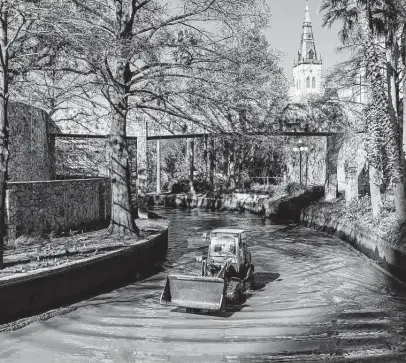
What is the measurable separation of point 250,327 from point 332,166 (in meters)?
27.8

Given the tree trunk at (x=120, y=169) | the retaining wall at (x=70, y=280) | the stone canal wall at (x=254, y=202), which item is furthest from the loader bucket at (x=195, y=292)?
the stone canal wall at (x=254, y=202)

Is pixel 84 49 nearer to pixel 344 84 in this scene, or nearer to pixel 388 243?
pixel 388 243

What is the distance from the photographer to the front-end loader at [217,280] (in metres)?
11.8

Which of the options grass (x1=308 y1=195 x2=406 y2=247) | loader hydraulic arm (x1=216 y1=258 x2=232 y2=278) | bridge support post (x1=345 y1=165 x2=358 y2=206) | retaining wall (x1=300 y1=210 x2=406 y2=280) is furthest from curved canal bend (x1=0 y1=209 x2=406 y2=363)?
bridge support post (x1=345 y1=165 x2=358 y2=206)

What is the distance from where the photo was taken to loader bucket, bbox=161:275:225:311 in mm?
11734

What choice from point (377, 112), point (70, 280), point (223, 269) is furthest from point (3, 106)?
point (377, 112)

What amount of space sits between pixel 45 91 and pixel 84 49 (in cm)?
719

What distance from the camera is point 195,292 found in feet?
39.2

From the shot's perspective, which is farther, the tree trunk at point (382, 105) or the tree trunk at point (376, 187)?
the tree trunk at point (376, 187)

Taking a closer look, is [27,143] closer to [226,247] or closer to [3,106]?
[3,106]

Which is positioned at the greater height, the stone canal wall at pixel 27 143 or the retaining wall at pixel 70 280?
the stone canal wall at pixel 27 143

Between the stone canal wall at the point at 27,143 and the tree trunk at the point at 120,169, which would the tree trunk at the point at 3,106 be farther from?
the stone canal wall at the point at 27,143

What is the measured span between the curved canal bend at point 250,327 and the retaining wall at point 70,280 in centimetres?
44

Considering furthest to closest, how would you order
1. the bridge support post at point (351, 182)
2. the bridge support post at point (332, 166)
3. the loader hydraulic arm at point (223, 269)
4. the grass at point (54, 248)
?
the bridge support post at point (332, 166) < the bridge support post at point (351, 182) < the grass at point (54, 248) < the loader hydraulic arm at point (223, 269)
